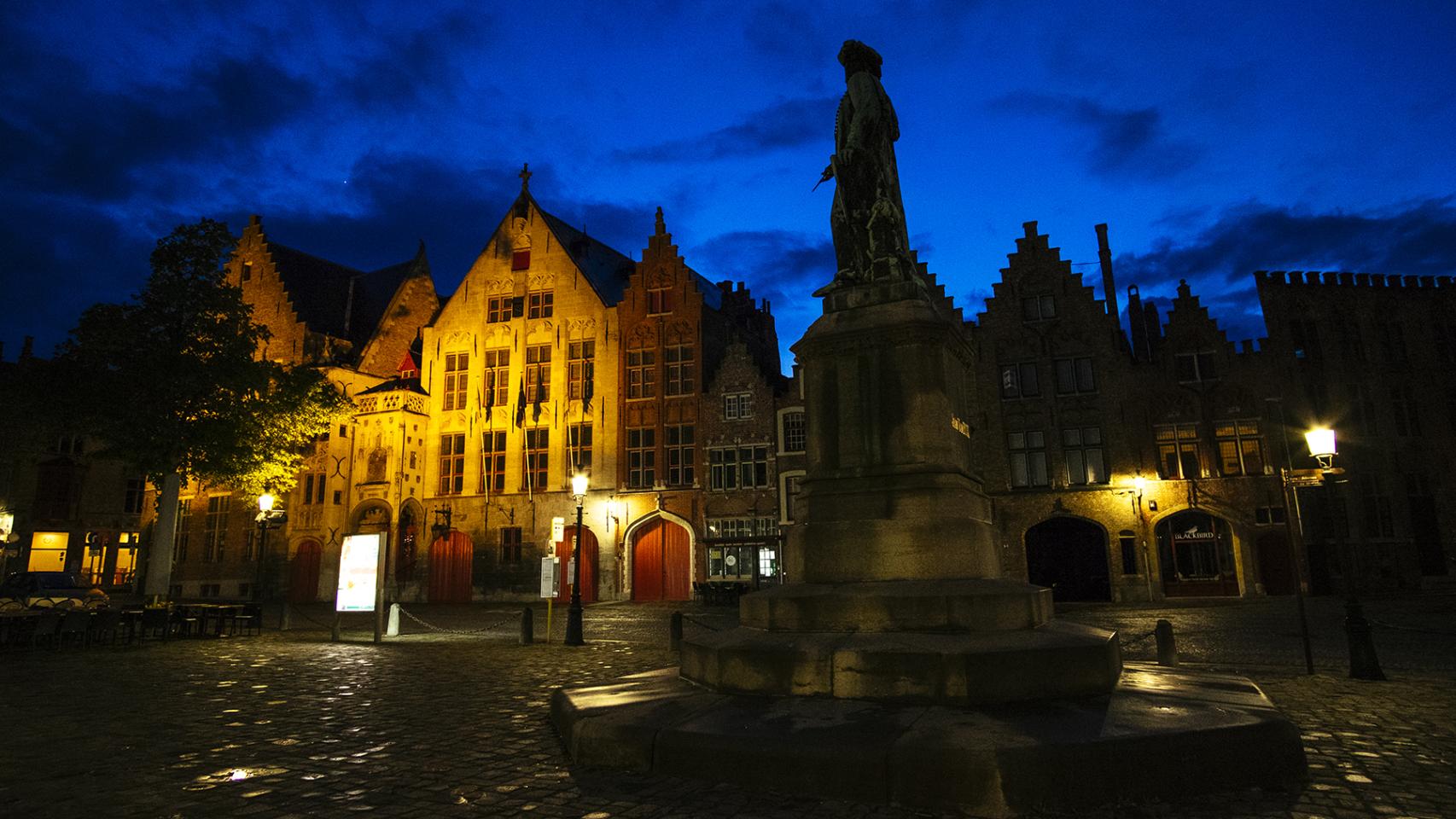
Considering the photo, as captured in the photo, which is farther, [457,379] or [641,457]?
[457,379]

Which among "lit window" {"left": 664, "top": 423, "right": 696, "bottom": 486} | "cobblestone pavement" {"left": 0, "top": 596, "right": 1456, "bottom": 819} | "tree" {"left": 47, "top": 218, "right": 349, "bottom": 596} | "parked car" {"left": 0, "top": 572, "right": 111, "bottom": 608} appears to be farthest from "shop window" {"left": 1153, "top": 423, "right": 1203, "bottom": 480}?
"parked car" {"left": 0, "top": 572, "right": 111, "bottom": 608}

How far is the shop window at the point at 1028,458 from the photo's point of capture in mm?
28031

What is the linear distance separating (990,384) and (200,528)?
36257 mm

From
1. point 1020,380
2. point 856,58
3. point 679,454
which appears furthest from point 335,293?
point 856,58

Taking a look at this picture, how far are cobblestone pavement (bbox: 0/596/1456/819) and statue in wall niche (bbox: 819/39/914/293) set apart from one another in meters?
4.93

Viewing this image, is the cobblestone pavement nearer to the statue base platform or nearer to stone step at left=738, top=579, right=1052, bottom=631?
the statue base platform

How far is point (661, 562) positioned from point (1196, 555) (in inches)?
738

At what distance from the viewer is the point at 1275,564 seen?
25.7 m

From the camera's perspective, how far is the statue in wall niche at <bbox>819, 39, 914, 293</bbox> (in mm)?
7625

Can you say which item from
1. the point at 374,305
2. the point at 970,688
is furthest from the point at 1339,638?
the point at 374,305

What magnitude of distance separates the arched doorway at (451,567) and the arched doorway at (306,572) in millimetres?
5447

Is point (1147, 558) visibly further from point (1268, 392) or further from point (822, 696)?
point (822, 696)

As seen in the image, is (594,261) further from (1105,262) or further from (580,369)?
(1105,262)

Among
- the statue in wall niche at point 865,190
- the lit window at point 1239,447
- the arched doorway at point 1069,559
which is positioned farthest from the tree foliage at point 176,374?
the lit window at point 1239,447
